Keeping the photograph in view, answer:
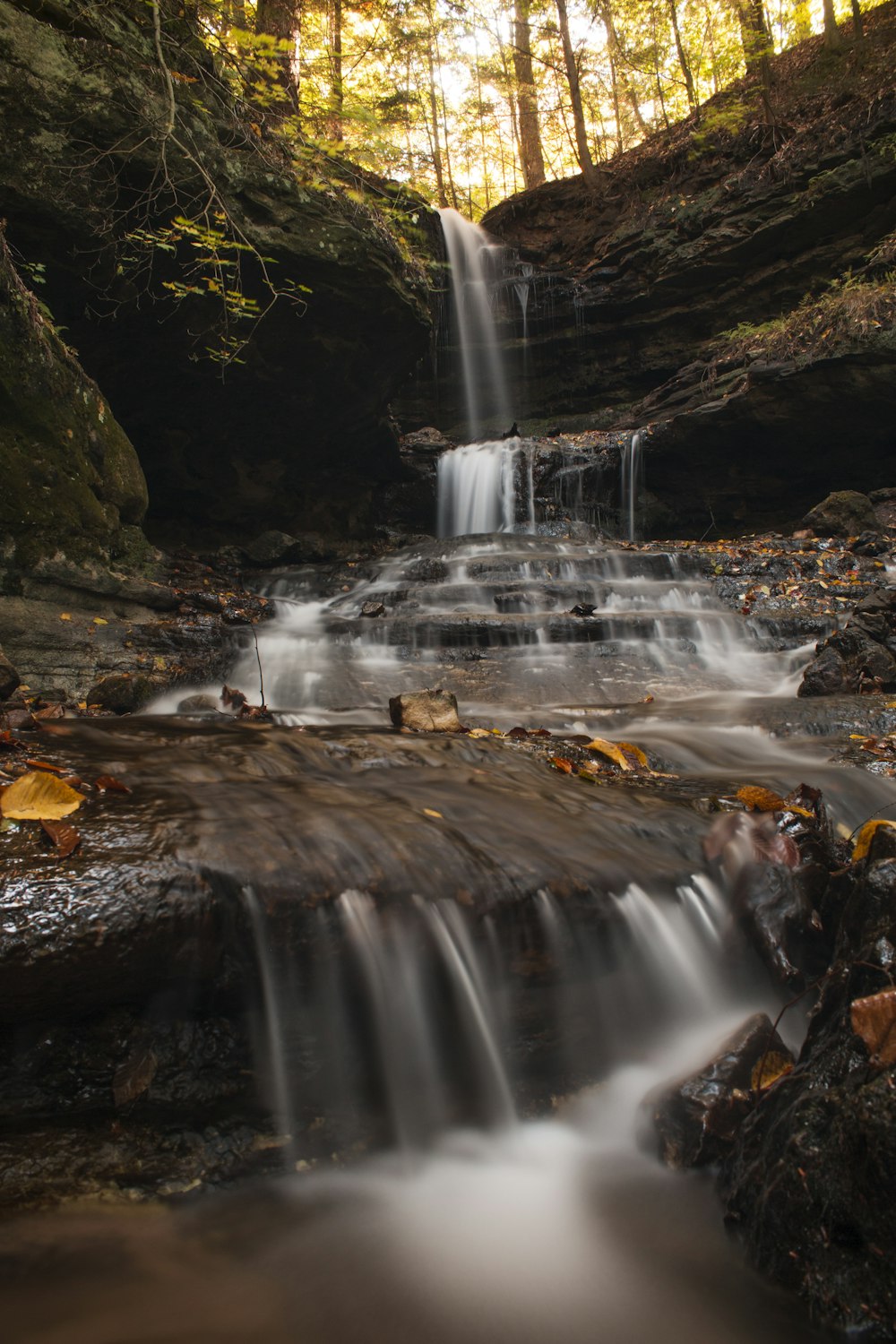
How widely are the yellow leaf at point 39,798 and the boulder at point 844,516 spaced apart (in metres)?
11.9

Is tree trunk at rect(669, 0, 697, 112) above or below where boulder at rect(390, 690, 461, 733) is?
above

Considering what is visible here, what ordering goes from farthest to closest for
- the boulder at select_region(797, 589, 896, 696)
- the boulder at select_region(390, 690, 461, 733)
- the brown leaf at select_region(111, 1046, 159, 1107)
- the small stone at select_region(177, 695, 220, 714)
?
the boulder at select_region(797, 589, 896, 696), the small stone at select_region(177, 695, 220, 714), the boulder at select_region(390, 690, 461, 733), the brown leaf at select_region(111, 1046, 159, 1107)

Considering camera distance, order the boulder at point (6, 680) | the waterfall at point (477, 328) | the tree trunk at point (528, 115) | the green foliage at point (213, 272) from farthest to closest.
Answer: the tree trunk at point (528, 115) → the waterfall at point (477, 328) → the green foliage at point (213, 272) → the boulder at point (6, 680)

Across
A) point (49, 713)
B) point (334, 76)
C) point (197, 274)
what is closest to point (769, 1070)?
point (49, 713)

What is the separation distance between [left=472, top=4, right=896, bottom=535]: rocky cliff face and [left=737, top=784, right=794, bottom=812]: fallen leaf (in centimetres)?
1099

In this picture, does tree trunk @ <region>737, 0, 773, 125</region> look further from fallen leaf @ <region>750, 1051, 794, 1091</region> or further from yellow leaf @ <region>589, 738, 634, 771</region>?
fallen leaf @ <region>750, 1051, 794, 1091</region>

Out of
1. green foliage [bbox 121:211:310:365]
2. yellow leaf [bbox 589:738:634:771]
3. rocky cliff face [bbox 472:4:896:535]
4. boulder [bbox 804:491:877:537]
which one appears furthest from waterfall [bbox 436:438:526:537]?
yellow leaf [bbox 589:738:634:771]

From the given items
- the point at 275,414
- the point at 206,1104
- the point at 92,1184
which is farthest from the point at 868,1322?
the point at 275,414

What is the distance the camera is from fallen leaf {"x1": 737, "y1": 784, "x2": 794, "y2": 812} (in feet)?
11.2

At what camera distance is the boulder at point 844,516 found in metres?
11.2

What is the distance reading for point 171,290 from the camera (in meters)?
8.72

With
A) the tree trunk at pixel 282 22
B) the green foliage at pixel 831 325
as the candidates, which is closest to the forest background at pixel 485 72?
the tree trunk at pixel 282 22

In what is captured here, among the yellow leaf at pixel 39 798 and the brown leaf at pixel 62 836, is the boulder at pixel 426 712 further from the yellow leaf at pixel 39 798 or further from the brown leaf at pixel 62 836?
the brown leaf at pixel 62 836

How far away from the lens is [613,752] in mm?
4371
